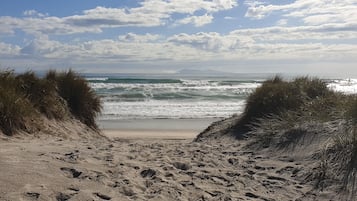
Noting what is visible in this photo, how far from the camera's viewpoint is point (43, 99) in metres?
10.6

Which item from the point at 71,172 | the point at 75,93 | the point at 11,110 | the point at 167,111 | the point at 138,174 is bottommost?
the point at 167,111

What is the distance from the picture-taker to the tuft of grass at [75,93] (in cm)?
1186

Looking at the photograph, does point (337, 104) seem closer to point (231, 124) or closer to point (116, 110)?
point (231, 124)

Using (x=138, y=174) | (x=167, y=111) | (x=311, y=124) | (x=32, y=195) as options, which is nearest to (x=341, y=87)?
Answer: (x=167, y=111)

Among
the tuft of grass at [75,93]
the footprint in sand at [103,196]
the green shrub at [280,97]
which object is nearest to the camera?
the footprint in sand at [103,196]

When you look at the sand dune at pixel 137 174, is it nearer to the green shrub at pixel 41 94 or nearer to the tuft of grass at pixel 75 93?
the green shrub at pixel 41 94

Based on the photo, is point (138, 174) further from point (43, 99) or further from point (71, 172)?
point (43, 99)

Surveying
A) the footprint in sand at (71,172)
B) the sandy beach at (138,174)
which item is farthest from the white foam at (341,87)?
the footprint in sand at (71,172)

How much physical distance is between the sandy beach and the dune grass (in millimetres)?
816

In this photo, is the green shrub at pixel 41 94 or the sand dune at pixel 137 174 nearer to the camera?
the sand dune at pixel 137 174

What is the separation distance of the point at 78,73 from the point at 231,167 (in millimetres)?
6573

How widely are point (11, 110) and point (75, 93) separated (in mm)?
3915

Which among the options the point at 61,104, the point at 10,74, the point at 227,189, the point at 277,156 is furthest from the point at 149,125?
the point at 227,189

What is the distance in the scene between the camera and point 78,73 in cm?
1217
